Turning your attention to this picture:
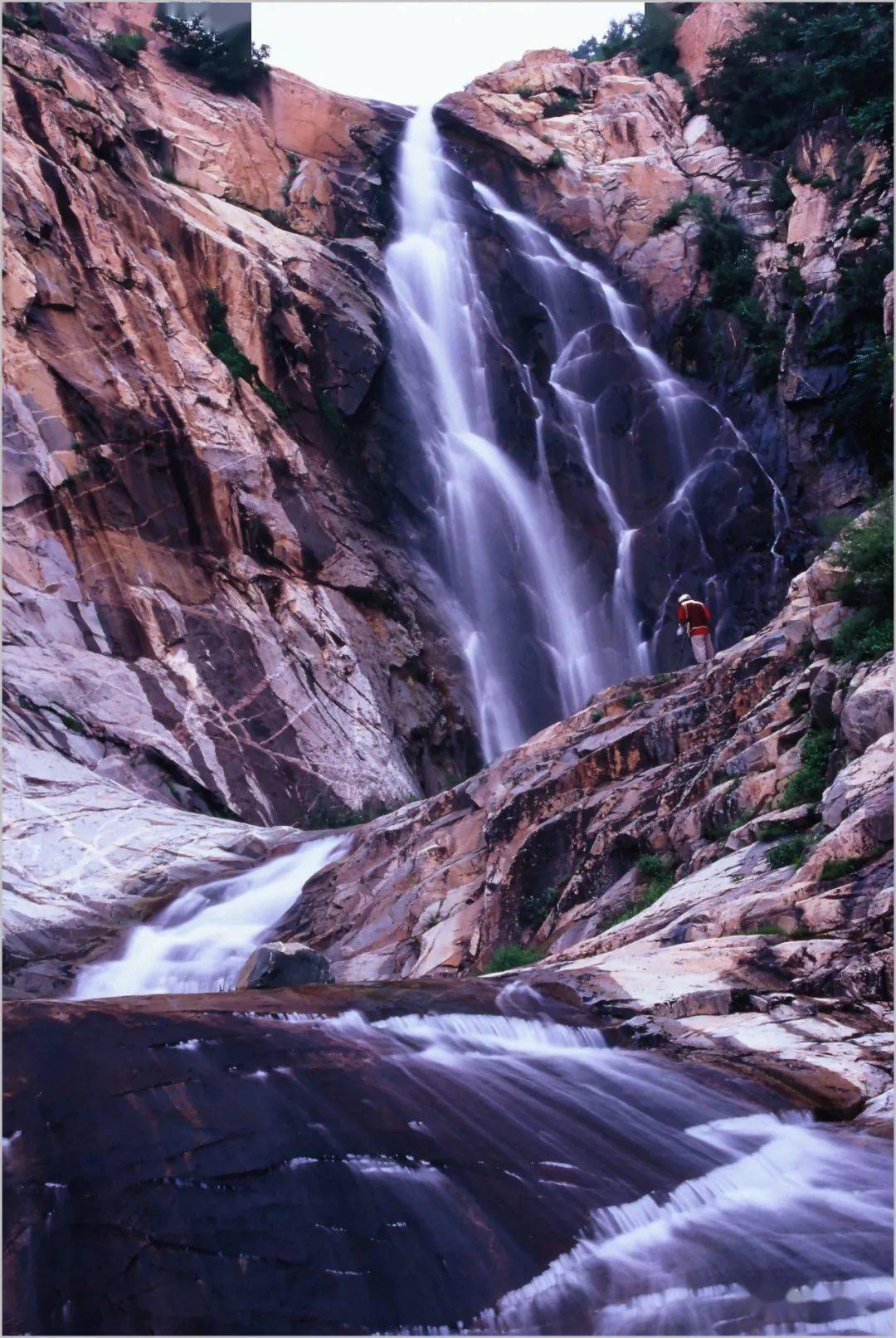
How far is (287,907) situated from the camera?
15.6 meters

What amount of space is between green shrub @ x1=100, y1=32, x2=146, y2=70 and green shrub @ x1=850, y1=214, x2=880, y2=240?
19.3m

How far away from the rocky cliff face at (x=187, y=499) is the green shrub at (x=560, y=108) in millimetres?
12080

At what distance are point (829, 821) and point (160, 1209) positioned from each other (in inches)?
266

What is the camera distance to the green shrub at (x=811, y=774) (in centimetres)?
1165

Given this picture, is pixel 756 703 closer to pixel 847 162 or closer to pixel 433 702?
pixel 433 702

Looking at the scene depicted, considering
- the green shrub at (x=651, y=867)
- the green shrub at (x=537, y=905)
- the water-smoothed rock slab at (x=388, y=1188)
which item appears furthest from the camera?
the green shrub at (x=537, y=905)

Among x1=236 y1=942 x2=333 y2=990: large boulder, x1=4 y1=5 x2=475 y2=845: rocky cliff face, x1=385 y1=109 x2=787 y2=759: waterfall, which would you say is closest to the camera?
x1=236 y1=942 x2=333 y2=990: large boulder

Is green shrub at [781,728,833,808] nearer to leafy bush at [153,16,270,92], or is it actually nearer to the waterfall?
the waterfall

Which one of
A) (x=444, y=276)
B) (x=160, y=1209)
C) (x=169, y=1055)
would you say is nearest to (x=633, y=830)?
(x=169, y=1055)

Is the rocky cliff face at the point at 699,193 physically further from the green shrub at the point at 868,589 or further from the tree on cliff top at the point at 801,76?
the green shrub at the point at 868,589

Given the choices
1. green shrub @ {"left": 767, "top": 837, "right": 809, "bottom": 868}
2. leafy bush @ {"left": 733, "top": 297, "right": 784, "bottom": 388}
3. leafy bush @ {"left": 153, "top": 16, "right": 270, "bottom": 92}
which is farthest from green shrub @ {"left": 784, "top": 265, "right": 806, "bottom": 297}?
green shrub @ {"left": 767, "top": 837, "right": 809, "bottom": 868}

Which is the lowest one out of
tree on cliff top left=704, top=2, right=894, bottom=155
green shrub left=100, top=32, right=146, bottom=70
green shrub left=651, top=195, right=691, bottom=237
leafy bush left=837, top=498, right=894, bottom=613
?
leafy bush left=837, top=498, right=894, bottom=613

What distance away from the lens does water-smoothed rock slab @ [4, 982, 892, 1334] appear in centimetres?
576

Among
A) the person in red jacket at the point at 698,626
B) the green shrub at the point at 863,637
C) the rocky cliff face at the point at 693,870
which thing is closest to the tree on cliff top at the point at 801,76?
the person in red jacket at the point at 698,626
